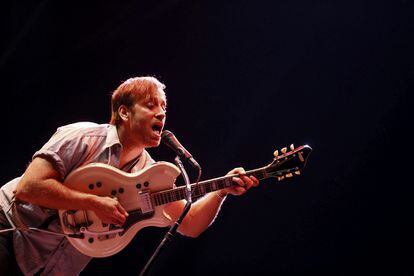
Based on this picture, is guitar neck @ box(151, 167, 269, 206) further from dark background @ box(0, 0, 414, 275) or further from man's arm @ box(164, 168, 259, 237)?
dark background @ box(0, 0, 414, 275)

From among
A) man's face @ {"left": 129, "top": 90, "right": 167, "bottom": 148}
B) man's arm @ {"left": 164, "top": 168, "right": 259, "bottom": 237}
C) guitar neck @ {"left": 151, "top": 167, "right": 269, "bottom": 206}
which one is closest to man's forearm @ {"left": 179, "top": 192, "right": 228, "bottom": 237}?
man's arm @ {"left": 164, "top": 168, "right": 259, "bottom": 237}

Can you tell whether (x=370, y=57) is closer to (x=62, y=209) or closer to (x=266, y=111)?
(x=266, y=111)

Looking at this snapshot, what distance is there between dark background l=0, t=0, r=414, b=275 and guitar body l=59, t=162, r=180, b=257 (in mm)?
1659

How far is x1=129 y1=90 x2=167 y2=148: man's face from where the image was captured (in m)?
2.56

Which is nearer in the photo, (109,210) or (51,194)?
(51,194)

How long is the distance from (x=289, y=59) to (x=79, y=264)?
2.67 metres

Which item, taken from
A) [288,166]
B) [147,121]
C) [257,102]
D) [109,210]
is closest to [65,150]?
[109,210]

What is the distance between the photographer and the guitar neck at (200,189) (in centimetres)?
246

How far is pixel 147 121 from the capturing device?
2.57 meters

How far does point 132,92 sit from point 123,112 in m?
0.14

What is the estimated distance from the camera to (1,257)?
2262mm

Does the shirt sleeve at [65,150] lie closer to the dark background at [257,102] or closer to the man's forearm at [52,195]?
the man's forearm at [52,195]

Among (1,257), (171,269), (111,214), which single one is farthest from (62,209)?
(171,269)

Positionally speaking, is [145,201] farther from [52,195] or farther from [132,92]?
[132,92]
